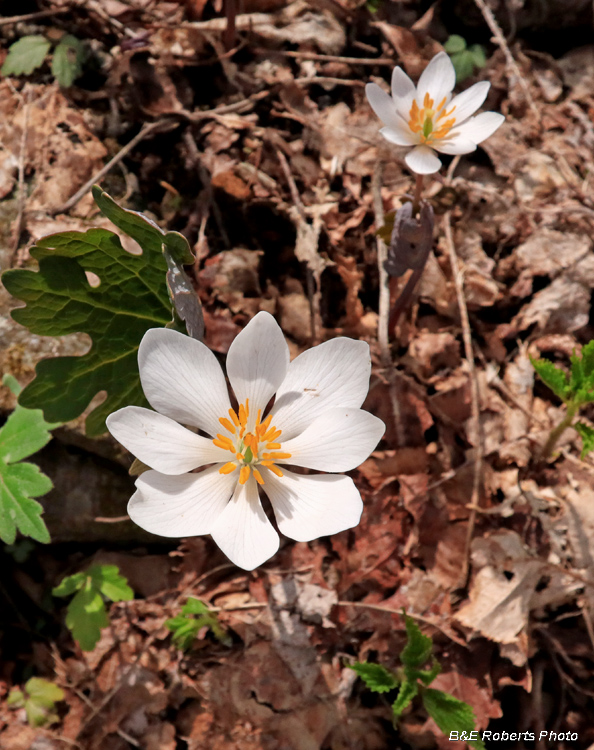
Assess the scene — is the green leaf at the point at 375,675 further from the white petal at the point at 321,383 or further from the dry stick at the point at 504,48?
the dry stick at the point at 504,48

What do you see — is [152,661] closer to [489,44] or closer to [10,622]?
[10,622]

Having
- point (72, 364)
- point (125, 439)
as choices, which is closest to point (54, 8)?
point (72, 364)

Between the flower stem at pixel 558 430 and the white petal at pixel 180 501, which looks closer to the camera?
the white petal at pixel 180 501

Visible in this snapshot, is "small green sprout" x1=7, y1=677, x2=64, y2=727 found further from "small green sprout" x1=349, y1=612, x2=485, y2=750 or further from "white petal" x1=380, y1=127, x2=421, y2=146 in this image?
"white petal" x1=380, y1=127, x2=421, y2=146

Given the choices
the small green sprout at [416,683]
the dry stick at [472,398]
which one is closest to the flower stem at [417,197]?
the dry stick at [472,398]

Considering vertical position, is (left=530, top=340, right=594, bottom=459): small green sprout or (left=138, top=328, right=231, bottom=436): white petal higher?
(left=138, top=328, right=231, bottom=436): white petal

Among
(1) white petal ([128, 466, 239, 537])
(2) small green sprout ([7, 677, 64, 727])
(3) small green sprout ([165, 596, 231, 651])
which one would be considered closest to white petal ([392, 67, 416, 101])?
(1) white petal ([128, 466, 239, 537])
